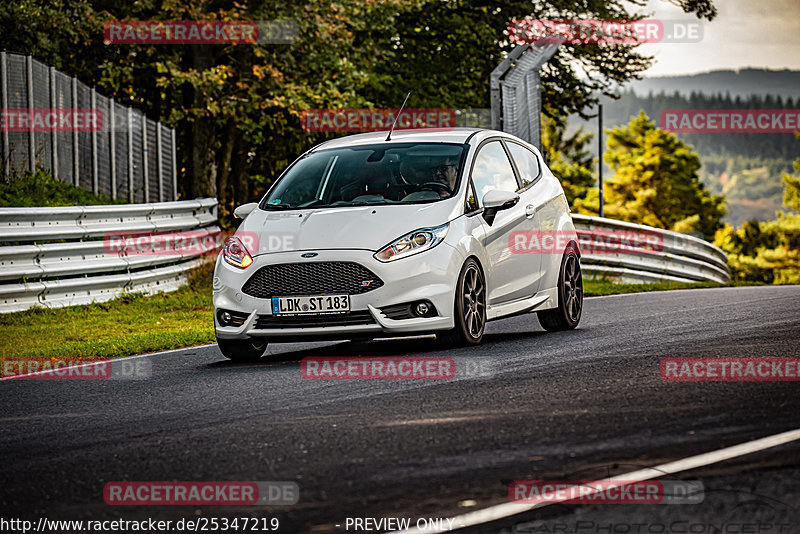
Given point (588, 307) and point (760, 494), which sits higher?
point (760, 494)

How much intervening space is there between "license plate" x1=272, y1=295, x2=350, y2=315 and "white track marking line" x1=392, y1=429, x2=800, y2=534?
4384 millimetres

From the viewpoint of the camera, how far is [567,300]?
12.2 m

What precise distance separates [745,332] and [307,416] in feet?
16.0

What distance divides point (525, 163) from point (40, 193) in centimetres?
977

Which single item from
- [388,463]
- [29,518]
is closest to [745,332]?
[388,463]

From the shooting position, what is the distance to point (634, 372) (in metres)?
8.32

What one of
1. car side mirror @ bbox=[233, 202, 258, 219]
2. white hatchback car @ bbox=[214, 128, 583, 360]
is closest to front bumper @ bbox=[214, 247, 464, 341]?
white hatchback car @ bbox=[214, 128, 583, 360]

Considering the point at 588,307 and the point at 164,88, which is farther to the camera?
the point at 164,88

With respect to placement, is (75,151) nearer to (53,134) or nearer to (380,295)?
(53,134)

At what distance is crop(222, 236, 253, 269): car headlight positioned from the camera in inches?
396

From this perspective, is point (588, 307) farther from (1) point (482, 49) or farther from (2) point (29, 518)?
(1) point (482, 49)

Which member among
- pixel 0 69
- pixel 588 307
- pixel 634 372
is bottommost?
pixel 588 307

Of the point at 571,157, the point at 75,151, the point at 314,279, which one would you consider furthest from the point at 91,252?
the point at 571,157

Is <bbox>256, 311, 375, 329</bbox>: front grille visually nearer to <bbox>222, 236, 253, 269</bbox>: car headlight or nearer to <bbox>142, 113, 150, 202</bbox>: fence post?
<bbox>222, 236, 253, 269</bbox>: car headlight
